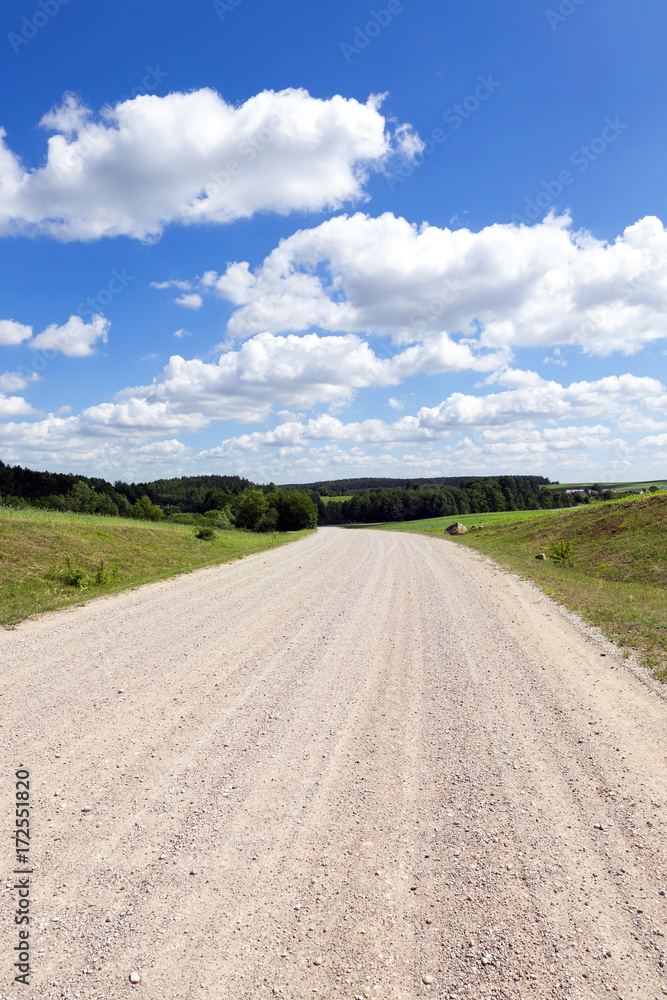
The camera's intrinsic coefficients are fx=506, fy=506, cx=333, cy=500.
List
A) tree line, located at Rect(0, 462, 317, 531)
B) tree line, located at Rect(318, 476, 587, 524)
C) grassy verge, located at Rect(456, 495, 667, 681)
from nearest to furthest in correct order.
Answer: grassy verge, located at Rect(456, 495, 667, 681) < tree line, located at Rect(0, 462, 317, 531) < tree line, located at Rect(318, 476, 587, 524)

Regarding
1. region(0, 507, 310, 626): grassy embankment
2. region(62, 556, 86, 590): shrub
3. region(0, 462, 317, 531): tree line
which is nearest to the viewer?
region(0, 507, 310, 626): grassy embankment

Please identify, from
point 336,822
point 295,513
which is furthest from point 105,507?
point 336,822

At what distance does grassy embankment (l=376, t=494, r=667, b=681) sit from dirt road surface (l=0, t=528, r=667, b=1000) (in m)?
1.86

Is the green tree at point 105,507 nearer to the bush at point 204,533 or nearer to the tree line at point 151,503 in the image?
the tree line at point 151,503

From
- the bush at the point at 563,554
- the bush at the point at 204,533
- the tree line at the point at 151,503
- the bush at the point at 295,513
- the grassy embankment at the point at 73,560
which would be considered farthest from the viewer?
the bush at the point at 295,513

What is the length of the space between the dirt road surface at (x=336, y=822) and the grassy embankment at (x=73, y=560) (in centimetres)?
470

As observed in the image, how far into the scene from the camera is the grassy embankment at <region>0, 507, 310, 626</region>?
13055 millimetres

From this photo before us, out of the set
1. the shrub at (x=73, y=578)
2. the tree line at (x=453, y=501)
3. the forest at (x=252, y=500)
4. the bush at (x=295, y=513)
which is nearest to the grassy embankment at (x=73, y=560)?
the shrub at (x=73, y=578)

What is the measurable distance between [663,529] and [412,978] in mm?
23723

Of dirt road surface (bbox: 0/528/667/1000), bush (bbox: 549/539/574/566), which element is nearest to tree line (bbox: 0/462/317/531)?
bush (bbox: 549/539/574/566)

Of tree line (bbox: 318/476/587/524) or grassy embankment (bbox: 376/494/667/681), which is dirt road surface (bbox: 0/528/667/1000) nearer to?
grassy embankment (bbox: 376/494/667/681)

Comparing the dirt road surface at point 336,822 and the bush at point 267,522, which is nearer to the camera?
the dirt road surface at point 336,822

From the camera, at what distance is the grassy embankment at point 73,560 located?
13055 millimetres

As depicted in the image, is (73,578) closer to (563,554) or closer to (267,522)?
(563,554)
